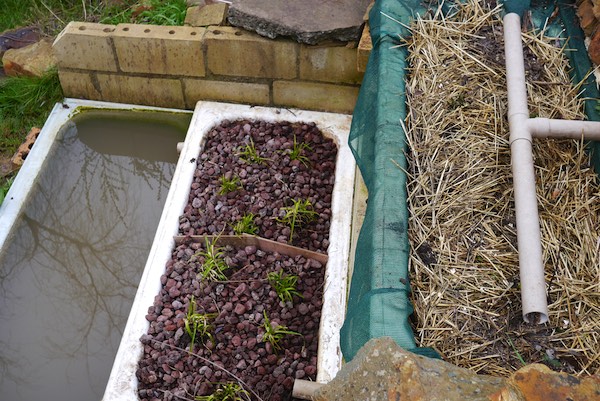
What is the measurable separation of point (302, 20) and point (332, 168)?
804mm

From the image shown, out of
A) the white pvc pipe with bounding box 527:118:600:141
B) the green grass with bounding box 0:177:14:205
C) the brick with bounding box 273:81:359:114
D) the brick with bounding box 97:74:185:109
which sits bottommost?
the green grass with bounding box 0:177:14:205

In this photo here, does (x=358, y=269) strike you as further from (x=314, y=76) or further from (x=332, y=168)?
(x=314, y=76)

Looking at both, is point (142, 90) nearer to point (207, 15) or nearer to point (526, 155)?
point (207, 15)

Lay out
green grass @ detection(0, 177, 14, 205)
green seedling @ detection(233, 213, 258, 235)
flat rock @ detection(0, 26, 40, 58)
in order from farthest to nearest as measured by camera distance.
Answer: flat rock @ detection(0, 26, 40, 58), green grass @ detection(0, 177, 14, 205), green seedling @ detection(233, 213, 258, 235)

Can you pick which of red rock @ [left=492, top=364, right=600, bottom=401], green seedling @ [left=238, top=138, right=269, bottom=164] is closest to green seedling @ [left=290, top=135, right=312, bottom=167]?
green seedling @ [left=238, top=138, right=269, bottom=164]

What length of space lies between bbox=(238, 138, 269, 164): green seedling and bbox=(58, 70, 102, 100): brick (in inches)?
41.6

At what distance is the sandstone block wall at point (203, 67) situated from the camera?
11.5ft

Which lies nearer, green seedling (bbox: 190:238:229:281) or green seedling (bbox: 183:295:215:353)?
green seedling (bbox: 183:295:215:353)

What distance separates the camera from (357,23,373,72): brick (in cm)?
317

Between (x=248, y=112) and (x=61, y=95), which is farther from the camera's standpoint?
(x=61, y=95)

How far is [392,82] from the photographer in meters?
2.68

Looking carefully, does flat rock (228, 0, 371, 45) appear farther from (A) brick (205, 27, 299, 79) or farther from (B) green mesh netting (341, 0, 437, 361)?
(B) green mesh netting (341, 0, 437, 361)

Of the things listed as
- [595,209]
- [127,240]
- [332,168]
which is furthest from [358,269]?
[127,240]

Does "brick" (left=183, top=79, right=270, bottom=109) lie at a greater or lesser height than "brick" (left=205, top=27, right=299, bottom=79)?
lesser
